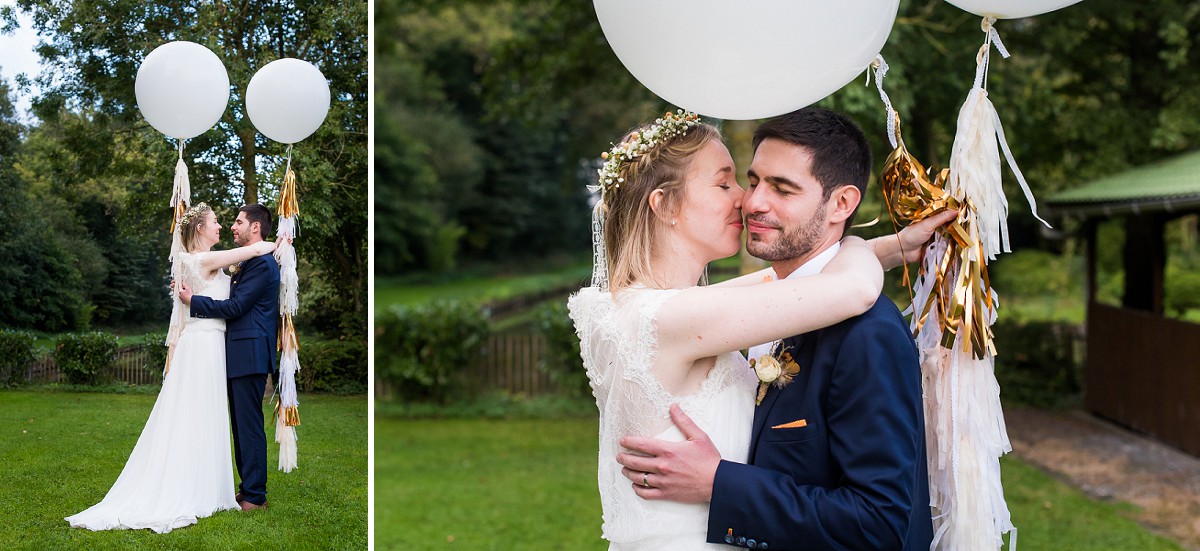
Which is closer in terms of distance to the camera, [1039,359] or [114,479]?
[114,479]

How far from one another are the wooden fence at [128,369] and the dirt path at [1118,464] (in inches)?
253

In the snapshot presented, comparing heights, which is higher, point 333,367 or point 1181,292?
point 1181,292

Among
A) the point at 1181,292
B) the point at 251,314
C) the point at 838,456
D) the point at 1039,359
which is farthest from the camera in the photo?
the point at 1181,292

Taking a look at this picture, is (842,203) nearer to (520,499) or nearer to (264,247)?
(264,247)

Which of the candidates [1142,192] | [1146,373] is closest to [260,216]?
[1142,192]

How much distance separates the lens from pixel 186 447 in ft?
12.8

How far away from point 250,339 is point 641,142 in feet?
7.15

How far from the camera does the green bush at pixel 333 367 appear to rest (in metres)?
4.15

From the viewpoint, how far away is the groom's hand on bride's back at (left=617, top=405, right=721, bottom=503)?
2.36 meters

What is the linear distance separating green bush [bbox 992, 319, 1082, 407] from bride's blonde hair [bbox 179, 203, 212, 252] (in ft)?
33.5

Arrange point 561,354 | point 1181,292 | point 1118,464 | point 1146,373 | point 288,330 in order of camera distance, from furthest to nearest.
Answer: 1. point 1181,292
2. point 561,354
3. point 1146,373
4. point 1118,464
5. point 288,330

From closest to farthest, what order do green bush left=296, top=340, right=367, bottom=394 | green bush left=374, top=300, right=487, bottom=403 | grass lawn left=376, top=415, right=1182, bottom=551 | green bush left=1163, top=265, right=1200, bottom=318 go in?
green bush left=296, top=340, right=367, bottom=394, grass lawn left=376, top=415, right=1182, bottom=551, green bush left=374, top=300, right=487, bottom=403, green bush left=1163, top=265, right=1200, bottom=318

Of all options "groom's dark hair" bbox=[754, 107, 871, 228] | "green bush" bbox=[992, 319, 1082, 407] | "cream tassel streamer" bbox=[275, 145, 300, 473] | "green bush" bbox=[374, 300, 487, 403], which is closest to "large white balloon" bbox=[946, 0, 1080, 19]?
"groom's dark hair" bbox=[754, 107, 871, 228]

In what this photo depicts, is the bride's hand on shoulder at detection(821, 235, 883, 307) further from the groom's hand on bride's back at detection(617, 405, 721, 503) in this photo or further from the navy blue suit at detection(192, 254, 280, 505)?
the navy blue suit at detection(192, 254, 280, 505)
